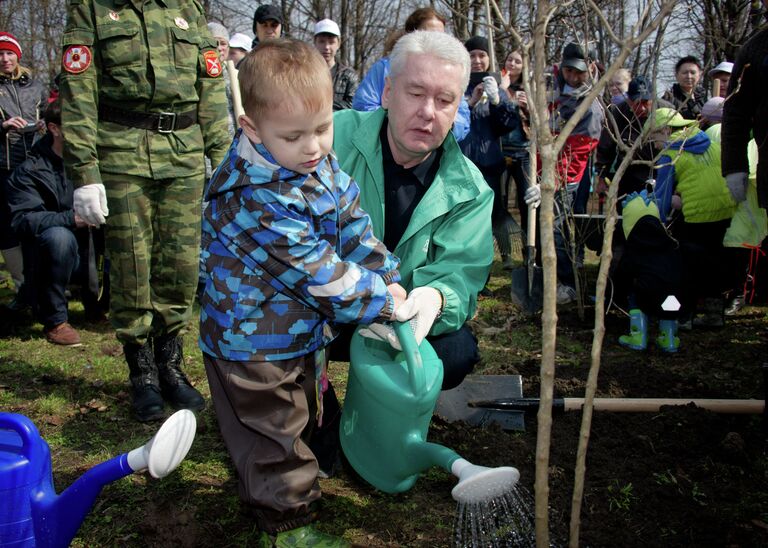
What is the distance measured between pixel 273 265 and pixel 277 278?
0.04 m

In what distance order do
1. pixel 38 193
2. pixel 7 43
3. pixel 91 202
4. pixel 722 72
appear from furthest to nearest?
pixel 722 72 → pixel 7 43 → pixel 38 193 → pixel 91 202

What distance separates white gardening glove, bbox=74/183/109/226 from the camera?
2600 mm

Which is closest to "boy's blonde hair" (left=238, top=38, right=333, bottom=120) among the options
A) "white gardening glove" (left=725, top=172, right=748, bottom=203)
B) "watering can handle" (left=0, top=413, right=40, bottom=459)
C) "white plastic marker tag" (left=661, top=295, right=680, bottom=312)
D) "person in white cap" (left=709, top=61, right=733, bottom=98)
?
"watering can handle" (left=0, top=413, right=40, bottom=459)

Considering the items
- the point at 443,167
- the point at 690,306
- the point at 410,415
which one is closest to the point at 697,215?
the point at 690,306

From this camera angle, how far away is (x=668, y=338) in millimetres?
3926

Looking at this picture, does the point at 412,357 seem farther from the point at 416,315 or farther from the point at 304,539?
the point at 304,539

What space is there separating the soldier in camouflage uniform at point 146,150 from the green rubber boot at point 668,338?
8.62 feet

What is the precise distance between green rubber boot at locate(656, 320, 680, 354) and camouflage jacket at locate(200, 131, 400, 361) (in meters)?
2.64

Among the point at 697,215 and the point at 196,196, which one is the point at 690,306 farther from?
the point at 196,196

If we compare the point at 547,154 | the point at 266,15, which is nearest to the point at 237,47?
the point at 266,15

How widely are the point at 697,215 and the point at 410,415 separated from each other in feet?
9.96

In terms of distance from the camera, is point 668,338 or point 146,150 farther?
point 668,338

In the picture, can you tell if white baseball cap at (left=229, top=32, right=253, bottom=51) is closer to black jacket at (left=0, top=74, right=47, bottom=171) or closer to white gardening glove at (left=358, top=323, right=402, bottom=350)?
black jacket at (left=0, top=74, right=47, bottom=171)

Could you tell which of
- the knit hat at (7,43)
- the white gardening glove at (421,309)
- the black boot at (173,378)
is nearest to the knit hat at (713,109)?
the white gardening glove at (421,309)
